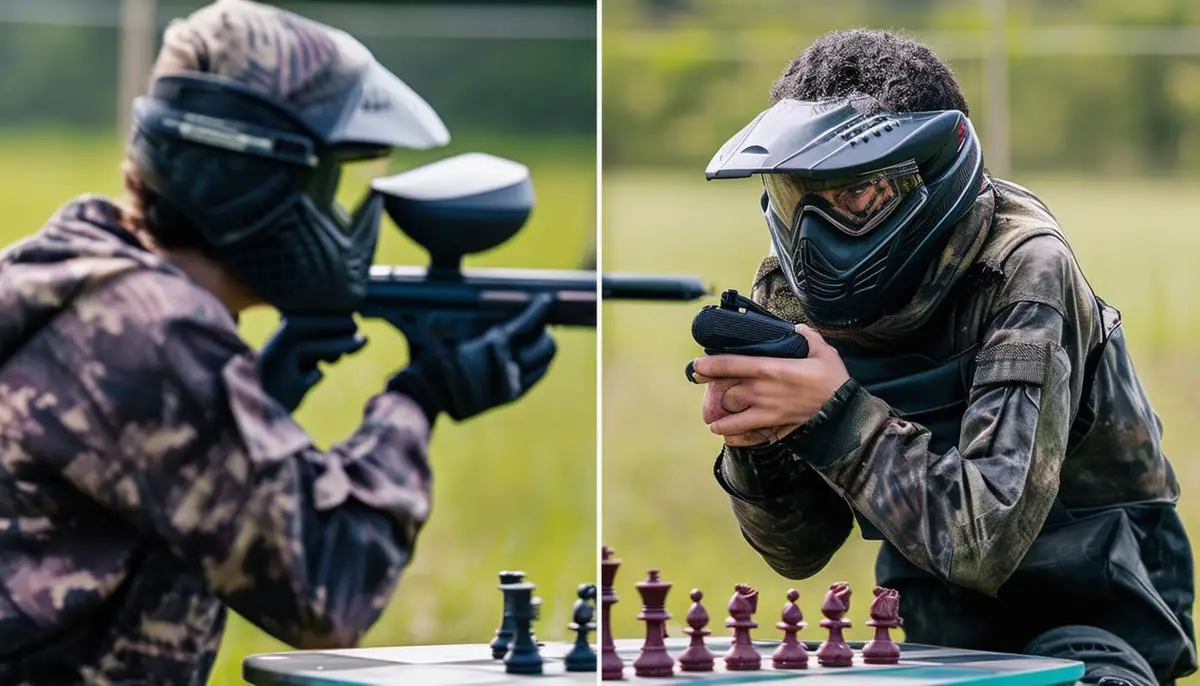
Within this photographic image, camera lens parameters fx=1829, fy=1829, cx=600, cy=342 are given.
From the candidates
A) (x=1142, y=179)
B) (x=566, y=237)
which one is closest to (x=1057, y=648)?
(x=566, y=237)

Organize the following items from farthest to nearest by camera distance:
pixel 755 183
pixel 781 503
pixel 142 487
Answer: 1. pixel 755 183
2. pixel 781 503
3. pixel 142 487

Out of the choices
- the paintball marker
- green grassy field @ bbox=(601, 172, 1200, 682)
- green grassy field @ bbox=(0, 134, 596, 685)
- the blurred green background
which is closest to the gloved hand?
the paintball marker

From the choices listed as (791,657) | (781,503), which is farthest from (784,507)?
(791,657)

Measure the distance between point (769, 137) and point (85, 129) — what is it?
1168 cm

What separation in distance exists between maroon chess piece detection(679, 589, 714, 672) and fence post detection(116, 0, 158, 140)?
986cm

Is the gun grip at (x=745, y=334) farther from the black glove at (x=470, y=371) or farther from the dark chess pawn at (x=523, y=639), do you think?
the dark chess pawn at (x=523, y=639)

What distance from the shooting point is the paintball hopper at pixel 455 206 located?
2.96m

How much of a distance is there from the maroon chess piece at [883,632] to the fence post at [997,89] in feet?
40.9

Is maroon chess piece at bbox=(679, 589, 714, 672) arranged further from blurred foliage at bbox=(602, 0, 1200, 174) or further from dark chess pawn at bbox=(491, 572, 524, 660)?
blurred foliage at bbox=(602, 0, 1200, 174)

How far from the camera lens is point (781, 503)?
3.20 metres

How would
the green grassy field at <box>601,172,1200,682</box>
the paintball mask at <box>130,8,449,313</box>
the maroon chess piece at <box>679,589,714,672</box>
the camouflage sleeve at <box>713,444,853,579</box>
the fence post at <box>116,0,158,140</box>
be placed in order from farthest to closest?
the fence post at <box>116,0,158,140</box>
the green grassy field at <box>601,172,1200,682</box>
the camouflage sleeve at <box>713,444,853,579</box>
the maroon chess piece at <box>679,589,714,672</box>
the paintball mask at <box>130,8,449,313</box>

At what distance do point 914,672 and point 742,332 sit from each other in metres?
0.59

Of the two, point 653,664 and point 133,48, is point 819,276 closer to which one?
point 653,664

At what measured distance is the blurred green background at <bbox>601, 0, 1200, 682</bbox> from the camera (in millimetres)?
10914
